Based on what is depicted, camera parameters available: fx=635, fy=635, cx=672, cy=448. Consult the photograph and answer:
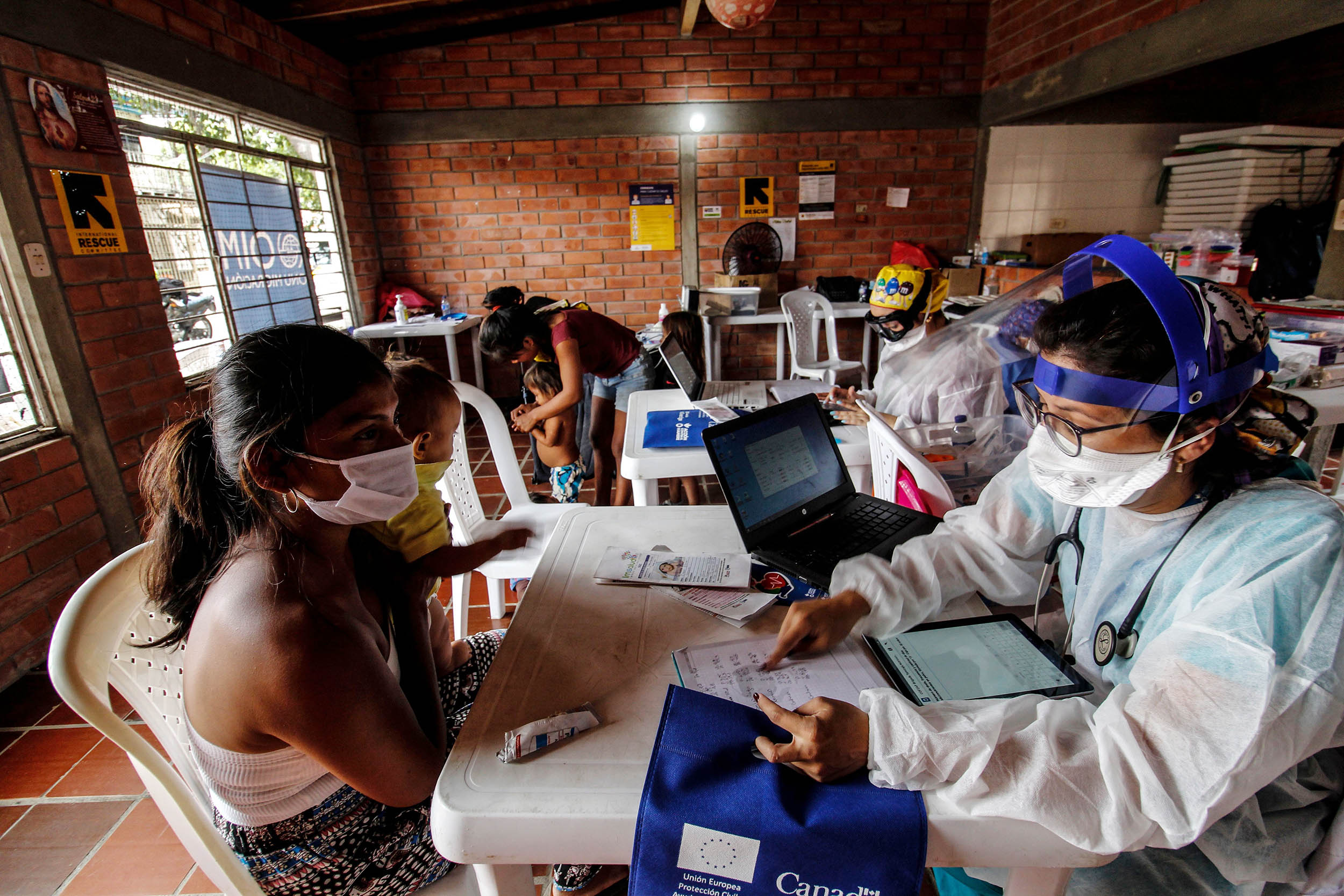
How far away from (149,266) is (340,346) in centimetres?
262

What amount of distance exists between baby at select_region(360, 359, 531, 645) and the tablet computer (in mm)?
766

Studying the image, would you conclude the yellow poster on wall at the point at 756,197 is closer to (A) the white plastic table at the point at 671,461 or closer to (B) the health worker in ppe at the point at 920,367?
(B) the health worker in ppe at the point at 920,367

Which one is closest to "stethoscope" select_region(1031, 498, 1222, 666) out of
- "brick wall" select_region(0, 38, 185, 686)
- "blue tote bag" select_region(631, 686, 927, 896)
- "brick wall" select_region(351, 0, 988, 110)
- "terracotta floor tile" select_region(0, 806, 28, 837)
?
"blue tote bag" select_region(631, 686, 927, 896)

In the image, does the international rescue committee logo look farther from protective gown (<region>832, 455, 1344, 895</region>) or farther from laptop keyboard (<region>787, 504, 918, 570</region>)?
laptop keyboard (<region>787, 504, 918, 570</region>)

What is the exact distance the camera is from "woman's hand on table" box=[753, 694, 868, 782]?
72 centimetres

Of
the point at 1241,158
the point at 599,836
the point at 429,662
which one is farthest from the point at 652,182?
the point at 599,836

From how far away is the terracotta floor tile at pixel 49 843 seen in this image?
1474 mm

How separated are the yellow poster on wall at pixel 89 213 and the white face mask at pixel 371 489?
2408 millimetres

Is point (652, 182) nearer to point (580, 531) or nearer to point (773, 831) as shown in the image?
point (580, 531)

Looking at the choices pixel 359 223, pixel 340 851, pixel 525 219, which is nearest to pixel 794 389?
pixel 340 851

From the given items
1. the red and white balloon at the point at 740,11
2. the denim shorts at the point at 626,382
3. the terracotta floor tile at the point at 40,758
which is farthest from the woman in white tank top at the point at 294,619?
the red and white balloon at the point at 740,11

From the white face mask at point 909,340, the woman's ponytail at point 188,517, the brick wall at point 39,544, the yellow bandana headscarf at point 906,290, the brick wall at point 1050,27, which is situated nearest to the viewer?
the woman's ponytail at point 188,517

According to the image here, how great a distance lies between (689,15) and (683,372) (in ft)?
10.2

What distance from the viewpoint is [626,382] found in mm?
3129
